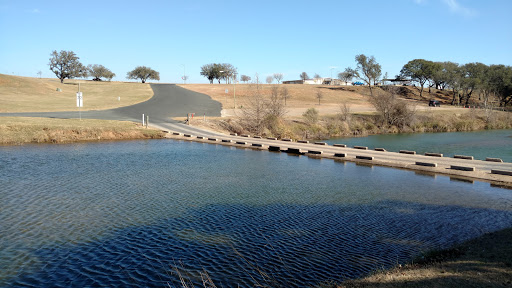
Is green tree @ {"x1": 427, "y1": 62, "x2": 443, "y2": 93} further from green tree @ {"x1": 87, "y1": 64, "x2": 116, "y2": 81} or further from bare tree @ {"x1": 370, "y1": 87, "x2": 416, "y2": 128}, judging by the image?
green tree @ {"x1": 87, "y1": 64, "x2": 116, "y2": 81}

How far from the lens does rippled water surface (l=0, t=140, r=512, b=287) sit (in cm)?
927

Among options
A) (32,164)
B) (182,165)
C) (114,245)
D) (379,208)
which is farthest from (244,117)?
(114,245)

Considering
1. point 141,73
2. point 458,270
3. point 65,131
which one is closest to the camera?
point 458,270

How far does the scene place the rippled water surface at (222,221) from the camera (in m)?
9.27

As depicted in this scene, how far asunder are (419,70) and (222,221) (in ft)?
403

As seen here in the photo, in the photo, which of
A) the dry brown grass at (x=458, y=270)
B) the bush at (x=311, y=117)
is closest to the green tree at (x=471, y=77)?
the bush at (x=311, y=117)

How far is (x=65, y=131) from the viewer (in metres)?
34.4

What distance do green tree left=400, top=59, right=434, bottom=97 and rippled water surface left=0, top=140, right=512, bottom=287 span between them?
107258mm

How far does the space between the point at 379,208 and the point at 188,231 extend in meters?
7.70

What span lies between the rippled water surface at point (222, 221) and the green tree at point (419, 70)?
107258mm

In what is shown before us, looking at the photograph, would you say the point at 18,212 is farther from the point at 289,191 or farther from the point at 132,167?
the point at 289,191

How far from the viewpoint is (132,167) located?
22.6 meters

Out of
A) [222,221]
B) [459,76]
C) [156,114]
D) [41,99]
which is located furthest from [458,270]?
[459,76]

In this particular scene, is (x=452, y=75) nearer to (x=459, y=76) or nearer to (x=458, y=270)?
(x=459, y=76)
